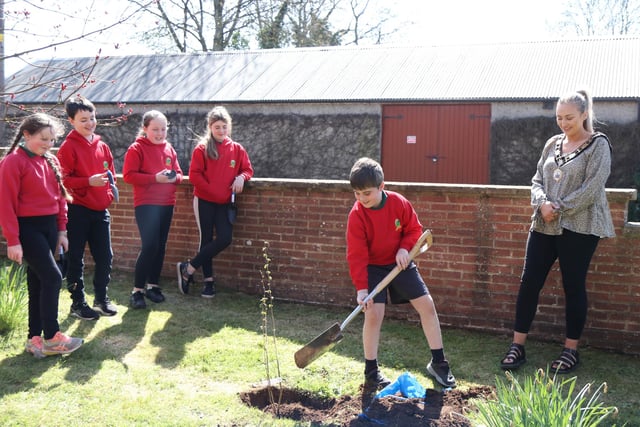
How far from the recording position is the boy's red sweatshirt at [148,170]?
576 centimetres

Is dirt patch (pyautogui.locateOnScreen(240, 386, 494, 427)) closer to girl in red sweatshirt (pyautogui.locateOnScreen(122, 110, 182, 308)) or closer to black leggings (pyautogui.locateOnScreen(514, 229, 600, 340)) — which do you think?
black leggings (pyautogui.locateOnScreen(514, 229, 600, 340))

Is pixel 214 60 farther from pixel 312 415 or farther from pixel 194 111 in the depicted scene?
pixel 312 415

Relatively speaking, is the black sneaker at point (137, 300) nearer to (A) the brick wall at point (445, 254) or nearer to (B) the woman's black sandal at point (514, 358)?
(A) the brick wall at point (445, 254)

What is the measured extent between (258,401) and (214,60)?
1505 cm

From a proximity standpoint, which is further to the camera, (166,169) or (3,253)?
(3,253)

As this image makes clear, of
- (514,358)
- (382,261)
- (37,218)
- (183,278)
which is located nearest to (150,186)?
(183,278)

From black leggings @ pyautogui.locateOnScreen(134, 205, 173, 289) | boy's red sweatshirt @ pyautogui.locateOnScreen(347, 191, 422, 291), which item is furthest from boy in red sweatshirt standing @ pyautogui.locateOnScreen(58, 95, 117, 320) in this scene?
boy's red sweatshirt @ pyautogui.locateOnScreen(347, 191, 422, 291)

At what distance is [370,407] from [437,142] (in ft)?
34.1

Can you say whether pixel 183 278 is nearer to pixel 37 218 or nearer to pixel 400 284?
pixel 37 218

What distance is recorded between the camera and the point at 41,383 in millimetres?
4035

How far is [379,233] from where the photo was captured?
4.03 m

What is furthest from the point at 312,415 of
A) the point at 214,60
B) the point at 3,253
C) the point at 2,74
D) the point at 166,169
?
the point at 214,60

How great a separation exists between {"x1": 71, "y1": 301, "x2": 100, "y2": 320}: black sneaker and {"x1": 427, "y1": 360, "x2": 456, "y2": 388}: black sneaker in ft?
9.59

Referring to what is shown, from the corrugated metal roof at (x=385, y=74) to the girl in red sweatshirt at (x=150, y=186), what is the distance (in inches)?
232
